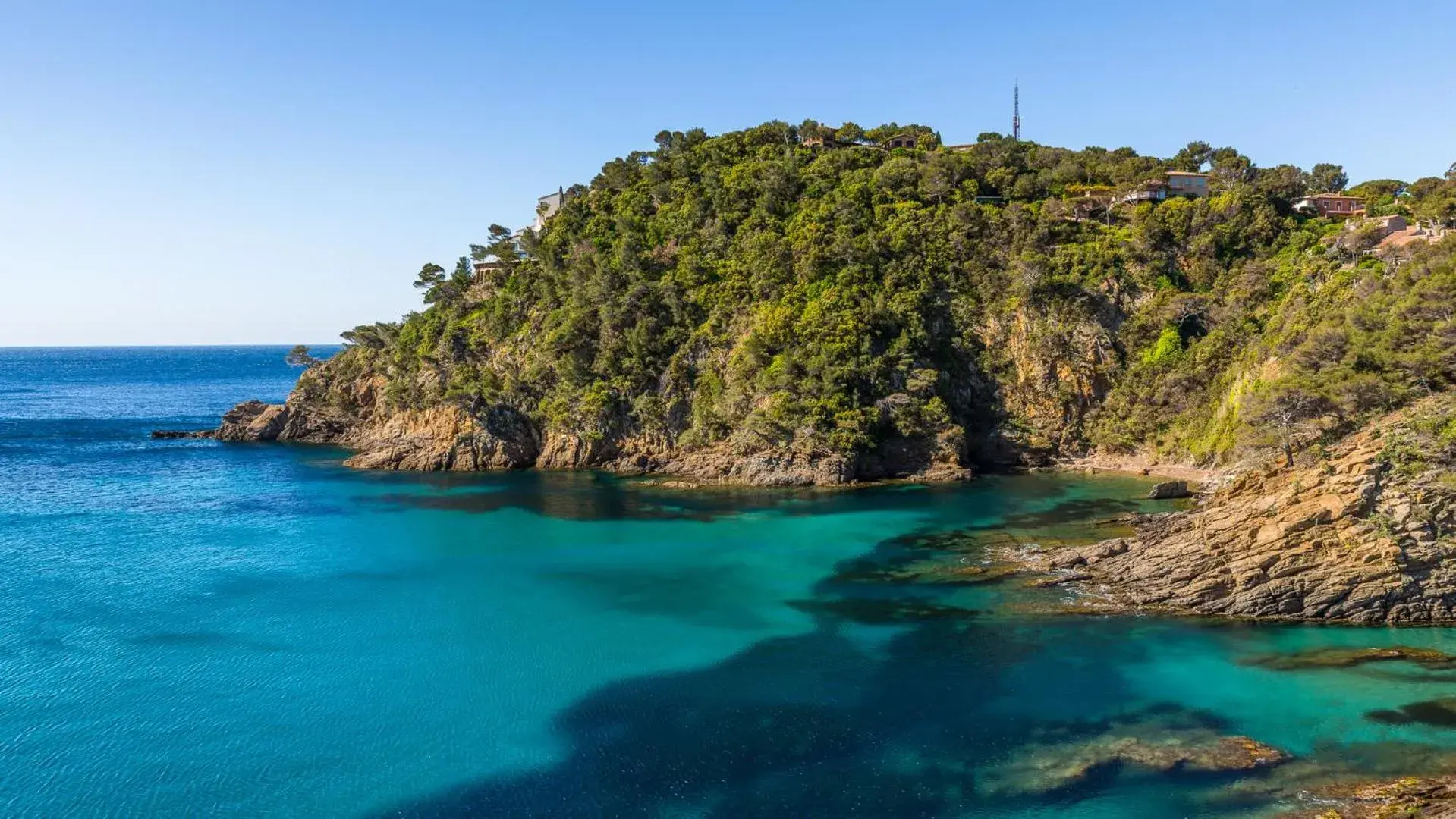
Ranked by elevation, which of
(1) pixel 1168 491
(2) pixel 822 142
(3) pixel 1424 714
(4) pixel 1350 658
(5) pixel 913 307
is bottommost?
(3) pixel 1424 714

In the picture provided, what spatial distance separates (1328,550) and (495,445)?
1988 inches

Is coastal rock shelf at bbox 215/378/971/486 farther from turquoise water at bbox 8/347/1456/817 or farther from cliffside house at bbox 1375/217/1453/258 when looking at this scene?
cliffside house at bbox 1375/217/1453/258

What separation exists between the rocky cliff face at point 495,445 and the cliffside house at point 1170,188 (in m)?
27.6

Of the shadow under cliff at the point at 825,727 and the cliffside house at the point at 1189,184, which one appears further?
the cliffside house at the point at 1189,184

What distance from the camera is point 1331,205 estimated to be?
62031mm

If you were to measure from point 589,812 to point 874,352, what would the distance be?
1597 inches

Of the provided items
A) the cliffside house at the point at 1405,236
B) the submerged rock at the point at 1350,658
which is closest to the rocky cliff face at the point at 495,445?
the cliffside house at the point at 1405,236

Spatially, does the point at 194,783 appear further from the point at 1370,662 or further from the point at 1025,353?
the point at 1025,353

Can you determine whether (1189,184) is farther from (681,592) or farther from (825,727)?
(825,727)

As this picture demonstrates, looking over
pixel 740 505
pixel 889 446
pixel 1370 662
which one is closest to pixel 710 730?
pixel 1370 662

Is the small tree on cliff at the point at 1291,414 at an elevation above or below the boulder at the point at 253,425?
above

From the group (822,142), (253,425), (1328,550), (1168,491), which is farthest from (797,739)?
(253,425)

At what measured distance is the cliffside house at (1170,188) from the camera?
63.5 meters

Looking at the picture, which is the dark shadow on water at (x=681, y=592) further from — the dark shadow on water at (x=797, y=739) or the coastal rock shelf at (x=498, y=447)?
the coastal rock shelf at (x=498, y=447)
